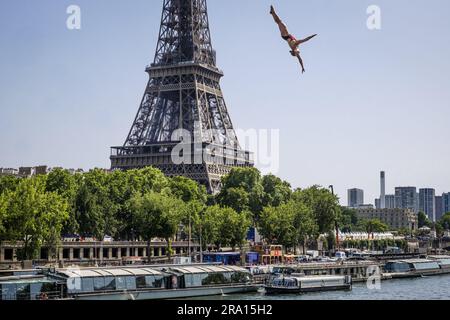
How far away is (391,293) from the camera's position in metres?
64.1

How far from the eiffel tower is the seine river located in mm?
52793

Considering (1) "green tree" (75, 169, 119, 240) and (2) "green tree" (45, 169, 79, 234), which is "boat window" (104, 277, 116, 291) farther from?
(1) "green tree" (75, 169, 119, 240)

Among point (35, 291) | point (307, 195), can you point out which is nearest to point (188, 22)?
point (307, 195)

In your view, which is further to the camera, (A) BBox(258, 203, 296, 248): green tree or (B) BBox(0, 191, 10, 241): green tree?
(A) BBox(258, 203, 296, 248): green tree

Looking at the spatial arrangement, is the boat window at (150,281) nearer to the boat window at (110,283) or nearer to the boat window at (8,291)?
the boat window at (110,283)

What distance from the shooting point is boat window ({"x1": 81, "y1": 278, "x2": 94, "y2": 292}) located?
51.4m

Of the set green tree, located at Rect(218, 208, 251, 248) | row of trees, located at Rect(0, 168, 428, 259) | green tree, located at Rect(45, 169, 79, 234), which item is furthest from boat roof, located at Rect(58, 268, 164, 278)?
green tree, located at Rect(218, 208, 251, 248)

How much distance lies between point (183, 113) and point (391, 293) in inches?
2915

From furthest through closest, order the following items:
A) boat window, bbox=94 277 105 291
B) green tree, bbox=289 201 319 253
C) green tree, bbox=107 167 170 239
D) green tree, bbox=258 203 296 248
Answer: green tree, bbox=289 201 319 253 < green tree, bbox=258 203 296 248 < green tree, bbox=107 167 170 239 < boat window, bbox=94 277 105 291

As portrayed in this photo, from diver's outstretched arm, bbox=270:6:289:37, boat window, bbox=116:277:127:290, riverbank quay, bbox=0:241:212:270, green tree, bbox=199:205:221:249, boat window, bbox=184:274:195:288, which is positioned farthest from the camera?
green tree, bbox=199:205:221:249

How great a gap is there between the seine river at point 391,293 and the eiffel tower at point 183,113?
173 ft

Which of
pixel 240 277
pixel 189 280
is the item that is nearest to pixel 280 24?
pixel 189 280

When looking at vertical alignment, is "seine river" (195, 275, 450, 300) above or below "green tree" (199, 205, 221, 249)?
below

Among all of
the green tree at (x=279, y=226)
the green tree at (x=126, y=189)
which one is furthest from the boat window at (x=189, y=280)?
the green tree at (x=279, y=226)
